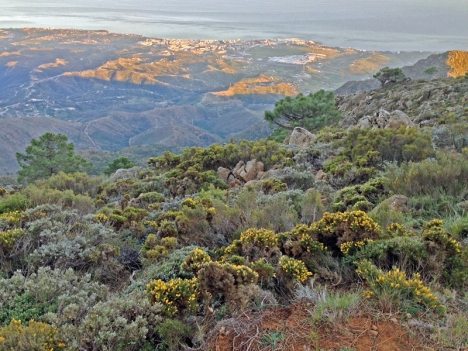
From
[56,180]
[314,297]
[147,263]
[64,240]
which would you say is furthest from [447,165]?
[56,180]

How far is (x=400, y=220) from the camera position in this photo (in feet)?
15.3

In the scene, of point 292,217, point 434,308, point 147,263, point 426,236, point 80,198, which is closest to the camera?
point 434,308

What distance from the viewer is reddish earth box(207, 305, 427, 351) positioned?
8.24 ft

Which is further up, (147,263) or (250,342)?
(250,342)

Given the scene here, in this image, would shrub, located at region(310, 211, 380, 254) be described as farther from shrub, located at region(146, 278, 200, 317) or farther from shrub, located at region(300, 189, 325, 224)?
shrub, located at region(146, 278, 200, 317)

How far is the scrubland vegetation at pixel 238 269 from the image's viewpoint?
8.90 ft

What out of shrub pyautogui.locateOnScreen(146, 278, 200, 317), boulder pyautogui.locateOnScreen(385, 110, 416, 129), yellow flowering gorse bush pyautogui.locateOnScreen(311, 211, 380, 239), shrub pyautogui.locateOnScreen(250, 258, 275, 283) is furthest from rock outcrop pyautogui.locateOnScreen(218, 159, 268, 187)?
shrub pyautogui.locateOnScreen(146, 278, 200, 317)

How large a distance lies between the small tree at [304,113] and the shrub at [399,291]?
19.5 meters

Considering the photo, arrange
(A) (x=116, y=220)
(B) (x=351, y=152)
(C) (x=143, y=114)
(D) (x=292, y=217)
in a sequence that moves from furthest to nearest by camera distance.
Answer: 1. (C) (x=143, y=114)
2. (B) (x=351, y=152)
3. (A) (x=116, y=220)
4. (D) (x=292, y=217)

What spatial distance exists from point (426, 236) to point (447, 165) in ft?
11.0

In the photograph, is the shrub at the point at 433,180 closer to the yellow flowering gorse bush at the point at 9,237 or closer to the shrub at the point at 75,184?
the yellow flowering gorse bush at the point at 9,237

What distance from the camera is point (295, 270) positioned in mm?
3393

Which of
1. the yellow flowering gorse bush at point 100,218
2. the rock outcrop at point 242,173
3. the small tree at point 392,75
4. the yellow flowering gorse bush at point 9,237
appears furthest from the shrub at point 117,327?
the small tree at point 392,75

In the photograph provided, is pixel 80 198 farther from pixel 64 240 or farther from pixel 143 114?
pixel 143 114
